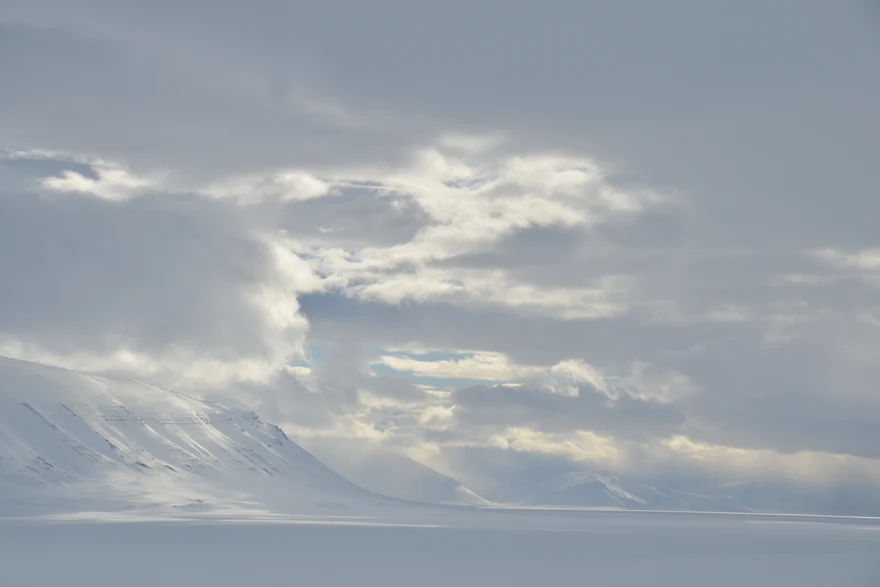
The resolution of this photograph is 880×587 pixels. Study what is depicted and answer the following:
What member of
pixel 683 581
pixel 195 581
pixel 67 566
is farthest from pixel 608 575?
pixel 67 566

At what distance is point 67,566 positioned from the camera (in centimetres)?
18375

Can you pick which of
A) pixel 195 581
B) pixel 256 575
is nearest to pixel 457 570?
pixel 256 575

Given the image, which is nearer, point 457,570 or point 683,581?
point 683,581

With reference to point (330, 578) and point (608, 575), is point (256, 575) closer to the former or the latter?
point (330, 578)

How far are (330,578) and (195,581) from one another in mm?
23195

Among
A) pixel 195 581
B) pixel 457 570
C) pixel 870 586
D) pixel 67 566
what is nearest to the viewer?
pixel 195 581

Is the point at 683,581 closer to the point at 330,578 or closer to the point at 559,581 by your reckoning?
the point at 559,581

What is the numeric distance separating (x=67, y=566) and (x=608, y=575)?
9781cm

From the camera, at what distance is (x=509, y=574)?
190875mm

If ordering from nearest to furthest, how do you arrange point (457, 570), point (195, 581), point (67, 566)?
point (195, 581), point (67, 566), point (457, 570)

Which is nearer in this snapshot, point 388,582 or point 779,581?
point 388,582

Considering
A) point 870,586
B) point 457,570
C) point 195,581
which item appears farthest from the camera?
point 457,570

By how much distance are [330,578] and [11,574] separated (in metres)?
50.5

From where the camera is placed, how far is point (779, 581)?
184 m
